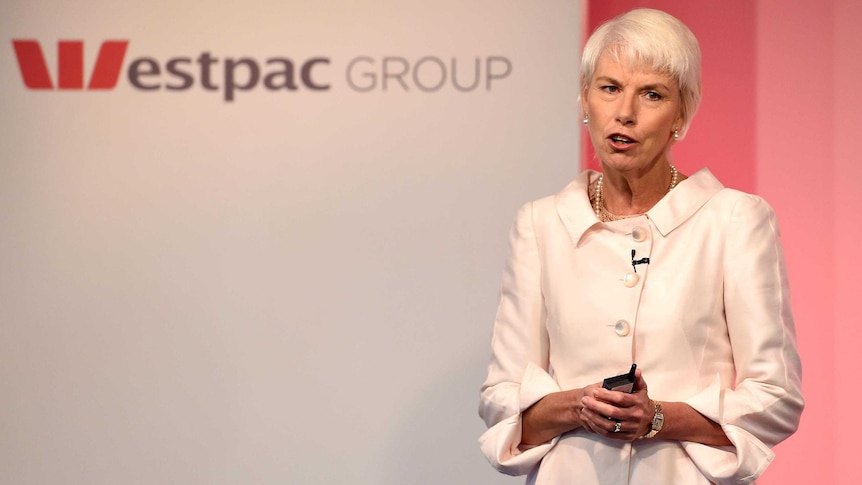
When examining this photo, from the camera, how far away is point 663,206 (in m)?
2.33

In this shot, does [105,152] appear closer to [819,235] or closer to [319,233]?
[319,233]

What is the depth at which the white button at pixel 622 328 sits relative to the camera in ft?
7.36

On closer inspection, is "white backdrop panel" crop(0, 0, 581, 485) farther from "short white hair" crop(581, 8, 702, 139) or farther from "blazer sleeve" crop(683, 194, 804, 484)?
"blazer sleeve" crop(683, 194, 804, 484)

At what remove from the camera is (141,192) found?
357 cm

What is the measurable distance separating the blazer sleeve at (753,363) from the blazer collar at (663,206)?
0.10m

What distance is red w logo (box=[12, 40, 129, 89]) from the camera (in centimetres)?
358

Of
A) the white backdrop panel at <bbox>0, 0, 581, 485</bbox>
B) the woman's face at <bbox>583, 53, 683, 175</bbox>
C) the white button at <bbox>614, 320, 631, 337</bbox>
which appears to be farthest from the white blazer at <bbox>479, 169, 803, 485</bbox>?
the white backdrop panel at <bbox>0, 0, 581, 485</bbox>

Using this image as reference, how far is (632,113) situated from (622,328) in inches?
16.1

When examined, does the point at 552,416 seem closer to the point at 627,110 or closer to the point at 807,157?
the point at 627,110

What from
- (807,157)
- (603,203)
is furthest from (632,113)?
(807,157)

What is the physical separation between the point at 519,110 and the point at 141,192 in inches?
45.1

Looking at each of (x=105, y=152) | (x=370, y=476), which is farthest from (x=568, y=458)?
(x=105, y=152)

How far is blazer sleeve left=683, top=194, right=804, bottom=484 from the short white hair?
269 millimetres

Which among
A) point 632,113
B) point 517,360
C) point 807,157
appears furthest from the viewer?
point 807,157
